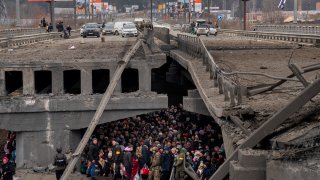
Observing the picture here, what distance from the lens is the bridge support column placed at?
21.9 metres

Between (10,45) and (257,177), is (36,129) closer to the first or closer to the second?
(257,177)

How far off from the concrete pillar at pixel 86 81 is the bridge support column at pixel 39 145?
6.30 feet

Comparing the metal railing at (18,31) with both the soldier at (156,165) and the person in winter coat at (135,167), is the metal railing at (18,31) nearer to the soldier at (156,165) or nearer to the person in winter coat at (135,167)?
A: the person in winter coat at (135,167)

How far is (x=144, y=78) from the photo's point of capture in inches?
968

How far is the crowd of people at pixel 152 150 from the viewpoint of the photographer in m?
15.3

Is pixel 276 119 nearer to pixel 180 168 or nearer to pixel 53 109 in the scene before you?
pixel 180 168

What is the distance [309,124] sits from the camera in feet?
29.0

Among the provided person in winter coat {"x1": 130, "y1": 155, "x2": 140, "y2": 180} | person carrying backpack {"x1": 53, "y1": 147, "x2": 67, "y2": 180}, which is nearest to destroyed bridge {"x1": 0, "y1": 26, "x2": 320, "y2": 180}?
person carrying backpack {"x1": 53, "y1": 147, "x2": 67, "y2": 180}

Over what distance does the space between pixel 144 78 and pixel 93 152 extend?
5.90 m

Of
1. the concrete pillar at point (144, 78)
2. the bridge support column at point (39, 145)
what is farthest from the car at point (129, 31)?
the bridge support column at point (39, 145)

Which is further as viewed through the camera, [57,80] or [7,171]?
[57,80]

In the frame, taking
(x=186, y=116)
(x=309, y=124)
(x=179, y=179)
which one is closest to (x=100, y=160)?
(x=179, y=179)

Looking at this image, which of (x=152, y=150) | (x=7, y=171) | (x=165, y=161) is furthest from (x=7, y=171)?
(x=165, y=161)

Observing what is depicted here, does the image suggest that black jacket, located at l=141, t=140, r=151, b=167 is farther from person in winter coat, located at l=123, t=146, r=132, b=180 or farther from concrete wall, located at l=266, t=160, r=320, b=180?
concrete wall, located at l=266, t=160, r=320, b=180
